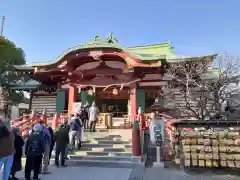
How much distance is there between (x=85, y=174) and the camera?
260 inches

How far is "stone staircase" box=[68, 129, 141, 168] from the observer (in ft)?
26.1

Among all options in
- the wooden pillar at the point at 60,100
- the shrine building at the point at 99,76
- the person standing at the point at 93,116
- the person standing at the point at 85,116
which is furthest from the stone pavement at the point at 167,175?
the wooden pillar at the point at 60,100

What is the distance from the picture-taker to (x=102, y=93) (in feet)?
54.5

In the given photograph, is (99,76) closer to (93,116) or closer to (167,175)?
(93,116)

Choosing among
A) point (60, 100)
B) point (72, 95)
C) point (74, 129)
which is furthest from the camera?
point (60, 100)

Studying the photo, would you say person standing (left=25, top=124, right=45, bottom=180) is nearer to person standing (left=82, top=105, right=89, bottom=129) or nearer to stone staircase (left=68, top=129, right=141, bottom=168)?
stone staircase (left=68, top=129, right=141, bottom=168)

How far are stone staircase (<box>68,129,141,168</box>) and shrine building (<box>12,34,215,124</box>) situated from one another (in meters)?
2.85

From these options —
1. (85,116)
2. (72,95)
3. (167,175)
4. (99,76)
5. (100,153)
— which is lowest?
(167,175)

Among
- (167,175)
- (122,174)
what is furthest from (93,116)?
(167,175)

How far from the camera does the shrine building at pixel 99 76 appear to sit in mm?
13570

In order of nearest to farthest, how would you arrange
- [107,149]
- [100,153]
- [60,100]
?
[100,153] < [107,149] < [60,100]

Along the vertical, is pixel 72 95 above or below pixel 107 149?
above

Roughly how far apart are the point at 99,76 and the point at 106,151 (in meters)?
6.92

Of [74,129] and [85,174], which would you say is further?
[74,129]
